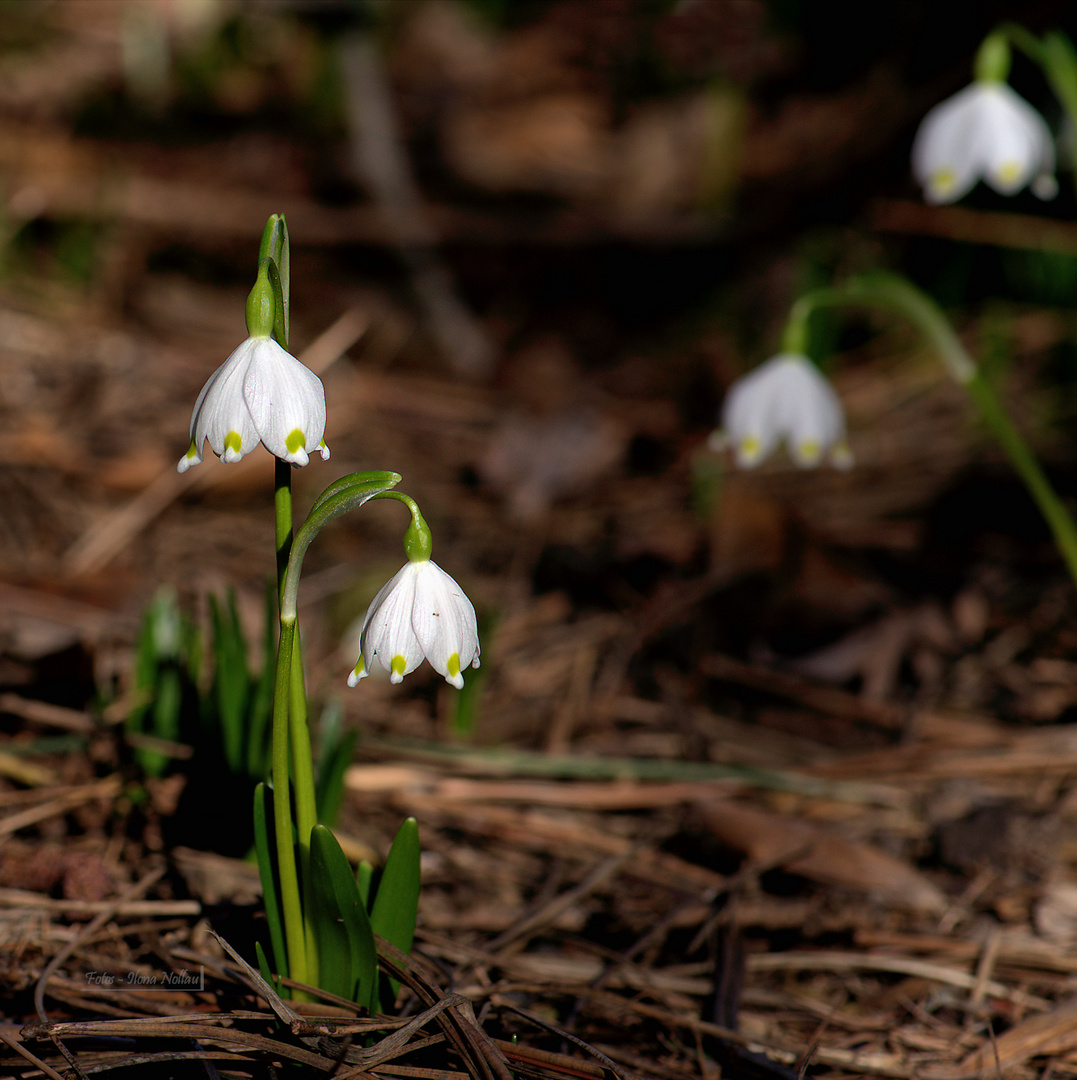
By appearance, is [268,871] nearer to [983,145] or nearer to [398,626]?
[398,626]

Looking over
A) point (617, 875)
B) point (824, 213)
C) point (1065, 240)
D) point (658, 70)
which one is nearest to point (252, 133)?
point (658, 70)

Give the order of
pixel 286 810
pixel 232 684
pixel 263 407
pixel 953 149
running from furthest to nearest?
pixel 953 149 → pixel 232 684 → pixel 286 810 → pixel 263 407

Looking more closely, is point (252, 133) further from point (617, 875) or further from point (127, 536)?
point (617, 875)

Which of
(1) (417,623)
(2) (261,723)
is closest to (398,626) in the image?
(1) (417,623)

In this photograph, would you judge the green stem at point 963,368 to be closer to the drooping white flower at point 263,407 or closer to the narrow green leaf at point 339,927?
the drooping white flower at point 263,407

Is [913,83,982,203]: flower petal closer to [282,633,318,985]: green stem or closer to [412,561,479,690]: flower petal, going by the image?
[412,561,479,690]: flower petal

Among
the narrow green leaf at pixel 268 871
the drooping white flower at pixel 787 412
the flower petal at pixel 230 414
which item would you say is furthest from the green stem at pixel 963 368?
the narrow green leaf at pixel 268 871

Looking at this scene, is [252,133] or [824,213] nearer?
[824,213]
